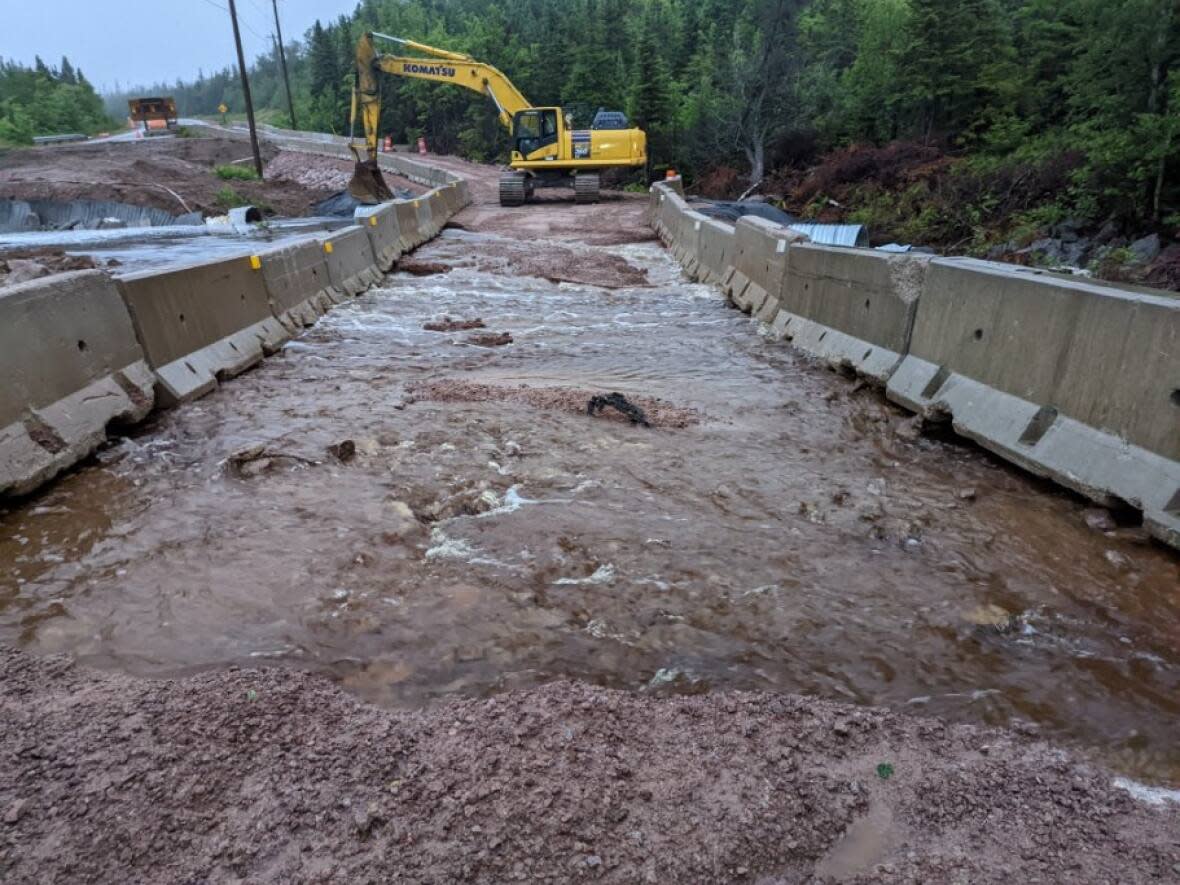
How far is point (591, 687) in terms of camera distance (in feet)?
9.89

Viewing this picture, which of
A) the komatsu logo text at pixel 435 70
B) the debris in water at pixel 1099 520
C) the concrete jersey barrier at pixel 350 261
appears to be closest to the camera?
the debris in water at pixel 1099 520

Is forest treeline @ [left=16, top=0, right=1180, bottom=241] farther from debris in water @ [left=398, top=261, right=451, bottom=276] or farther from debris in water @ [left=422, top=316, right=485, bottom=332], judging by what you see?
debris in water @ [left=422, top=316, right=485, bottom=332]

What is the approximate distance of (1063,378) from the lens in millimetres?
4688

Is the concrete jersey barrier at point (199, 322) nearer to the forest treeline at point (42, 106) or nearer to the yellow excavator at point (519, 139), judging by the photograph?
the yellow excavator at point (519, 139)

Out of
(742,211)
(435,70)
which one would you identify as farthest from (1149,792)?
(435,70)

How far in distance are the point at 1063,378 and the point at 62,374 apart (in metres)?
6.63

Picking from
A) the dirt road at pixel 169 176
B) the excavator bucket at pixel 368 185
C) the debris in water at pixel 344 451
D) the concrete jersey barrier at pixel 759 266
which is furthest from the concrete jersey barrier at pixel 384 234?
the dirt road at pixel 169 176

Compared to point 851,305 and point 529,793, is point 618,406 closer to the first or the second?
point 851,305

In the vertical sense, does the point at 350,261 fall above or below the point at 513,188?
below

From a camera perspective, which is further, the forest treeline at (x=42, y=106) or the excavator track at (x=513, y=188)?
the forest treeline at (x=42, y=106)

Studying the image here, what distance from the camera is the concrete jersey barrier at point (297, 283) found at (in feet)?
28.7

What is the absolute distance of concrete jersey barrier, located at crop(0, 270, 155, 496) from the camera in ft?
15.1

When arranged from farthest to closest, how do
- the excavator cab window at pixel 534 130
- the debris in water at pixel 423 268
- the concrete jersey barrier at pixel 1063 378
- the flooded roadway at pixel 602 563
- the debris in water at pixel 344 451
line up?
the excavator cab window at pixel 534 130 < the debris in water at pixel 423 268 < the debris in water at pixel 344 451 < the concrete jersey barrier at pixel 1063 378 < the flooded roadway at pixel 602 563

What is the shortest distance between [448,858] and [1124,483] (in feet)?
13.5
